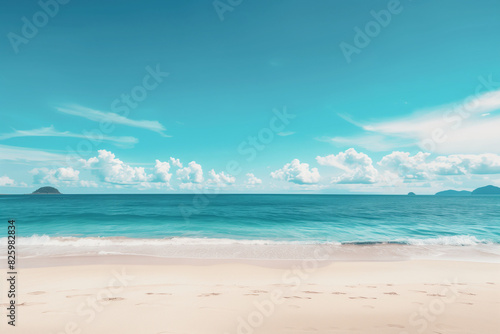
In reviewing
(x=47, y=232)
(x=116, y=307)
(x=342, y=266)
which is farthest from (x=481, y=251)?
(x=47, y=232)

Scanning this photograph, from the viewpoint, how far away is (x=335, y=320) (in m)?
5.75

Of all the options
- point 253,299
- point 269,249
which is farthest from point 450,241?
point 253,299

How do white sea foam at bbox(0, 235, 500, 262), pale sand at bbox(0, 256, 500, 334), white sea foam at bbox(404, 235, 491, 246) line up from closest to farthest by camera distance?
1. pale sand at bbox(0, 256, 500, 334)
2. white sea foam at bbox(0, 235, 500, 262)
3. white sea foam at bbox(404, 235, 491, 246)

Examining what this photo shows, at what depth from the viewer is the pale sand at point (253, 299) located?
5512 millimetres

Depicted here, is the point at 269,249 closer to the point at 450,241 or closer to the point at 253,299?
the point at 253,299

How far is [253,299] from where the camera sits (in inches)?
277

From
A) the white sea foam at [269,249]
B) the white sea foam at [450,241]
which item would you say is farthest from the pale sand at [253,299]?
the white sea foam at [450,241]

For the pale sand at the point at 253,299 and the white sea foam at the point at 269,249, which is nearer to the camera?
the pale sand at the point at 253,299

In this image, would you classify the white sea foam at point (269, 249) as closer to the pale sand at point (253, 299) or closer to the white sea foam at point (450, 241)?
the white sea foam at point (450, 241)

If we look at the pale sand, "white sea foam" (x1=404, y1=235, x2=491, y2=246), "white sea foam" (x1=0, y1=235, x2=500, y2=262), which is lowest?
"white sea foam" (x1=404, y1=235, x2=491, y2=246)

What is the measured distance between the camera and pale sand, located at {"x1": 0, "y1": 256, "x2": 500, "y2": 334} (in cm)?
551

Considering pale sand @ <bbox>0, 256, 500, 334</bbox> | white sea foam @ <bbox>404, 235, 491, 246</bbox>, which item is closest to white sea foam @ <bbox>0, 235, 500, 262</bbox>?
white sea foam @ <bbox>404, 235, 491, 246</bbox>

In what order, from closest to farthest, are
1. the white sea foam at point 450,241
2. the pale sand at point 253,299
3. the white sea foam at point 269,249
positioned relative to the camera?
the pale sand at point 253,299 < the white sea foam at point 269,249 < the white sea foam at point 450,241

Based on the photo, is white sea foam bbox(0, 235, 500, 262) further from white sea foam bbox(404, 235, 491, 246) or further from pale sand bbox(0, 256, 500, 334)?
pale sand bbox(0, 256, 500, 334)
